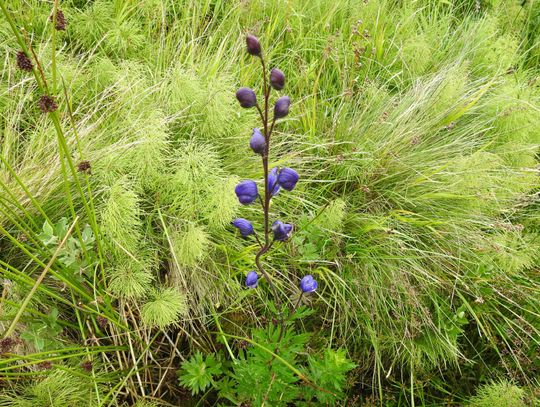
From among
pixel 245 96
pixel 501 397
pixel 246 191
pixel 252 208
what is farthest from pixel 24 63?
pixel 501 397

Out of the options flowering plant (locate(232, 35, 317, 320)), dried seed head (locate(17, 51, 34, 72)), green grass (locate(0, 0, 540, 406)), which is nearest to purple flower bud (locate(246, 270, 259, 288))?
flowering plant (locate(232, 35, 317, 320))

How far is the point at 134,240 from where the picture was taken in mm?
2008

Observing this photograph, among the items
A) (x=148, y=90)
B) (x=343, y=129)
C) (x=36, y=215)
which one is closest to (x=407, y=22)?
(x=343, y=129)

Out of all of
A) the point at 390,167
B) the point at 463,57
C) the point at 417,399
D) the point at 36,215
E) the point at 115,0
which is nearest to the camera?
the point at 36,215

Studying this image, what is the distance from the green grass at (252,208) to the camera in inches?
77.3

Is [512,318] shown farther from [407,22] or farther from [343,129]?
[407,22]

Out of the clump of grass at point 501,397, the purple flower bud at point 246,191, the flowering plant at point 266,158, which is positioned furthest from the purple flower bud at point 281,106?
the clump of grass at point 501,397

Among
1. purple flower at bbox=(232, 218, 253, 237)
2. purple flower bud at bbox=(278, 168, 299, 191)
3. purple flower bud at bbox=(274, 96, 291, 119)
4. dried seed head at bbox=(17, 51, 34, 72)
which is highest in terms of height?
dried seed head at bbox=(17, 51, 34, 72)

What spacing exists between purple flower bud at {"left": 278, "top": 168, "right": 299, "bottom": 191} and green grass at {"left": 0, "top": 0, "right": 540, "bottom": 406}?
0.56 meters

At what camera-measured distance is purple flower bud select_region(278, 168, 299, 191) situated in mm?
1440

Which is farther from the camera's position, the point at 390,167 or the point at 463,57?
the point at 463,57

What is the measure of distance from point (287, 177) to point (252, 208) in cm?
71

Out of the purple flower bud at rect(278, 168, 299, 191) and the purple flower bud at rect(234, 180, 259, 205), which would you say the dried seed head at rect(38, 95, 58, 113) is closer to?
the purple flower bud at rect(234, 180, 259, 205)

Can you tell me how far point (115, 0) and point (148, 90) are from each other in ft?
2.55
